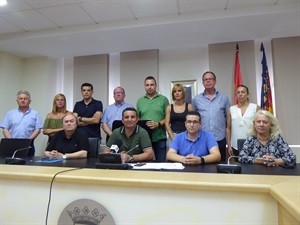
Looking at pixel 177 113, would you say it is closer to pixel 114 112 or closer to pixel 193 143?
pixel 193 143

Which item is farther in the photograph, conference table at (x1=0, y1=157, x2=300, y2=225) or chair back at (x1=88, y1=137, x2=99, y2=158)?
chair back at (x1=88, y1=137, x2=99, y2=158)

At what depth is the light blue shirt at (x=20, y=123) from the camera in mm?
3133

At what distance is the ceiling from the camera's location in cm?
285

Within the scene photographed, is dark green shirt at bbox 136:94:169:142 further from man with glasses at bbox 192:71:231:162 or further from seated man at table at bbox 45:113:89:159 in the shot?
seated man at table at bbox 45:113:89:159

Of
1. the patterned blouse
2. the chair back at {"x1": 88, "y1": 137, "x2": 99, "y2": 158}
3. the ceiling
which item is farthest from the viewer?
the ceiling

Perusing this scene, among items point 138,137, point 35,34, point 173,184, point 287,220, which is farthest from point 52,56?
point 287,220

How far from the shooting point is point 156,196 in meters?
0.82

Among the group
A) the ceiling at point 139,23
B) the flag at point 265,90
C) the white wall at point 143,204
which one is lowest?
the white wall at point 143,204

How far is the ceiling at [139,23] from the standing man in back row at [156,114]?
0.94 meters

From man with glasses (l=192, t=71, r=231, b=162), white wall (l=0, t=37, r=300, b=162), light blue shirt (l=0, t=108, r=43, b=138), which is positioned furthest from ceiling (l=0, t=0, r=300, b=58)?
light blue shirt (l=0, t=108, r=43, b=138)

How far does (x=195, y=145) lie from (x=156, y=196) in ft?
4.15

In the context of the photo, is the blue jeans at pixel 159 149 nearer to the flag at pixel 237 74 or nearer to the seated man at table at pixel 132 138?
the seated man at table at pixel 132 138

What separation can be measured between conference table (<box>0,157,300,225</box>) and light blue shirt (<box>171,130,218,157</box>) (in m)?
1.14

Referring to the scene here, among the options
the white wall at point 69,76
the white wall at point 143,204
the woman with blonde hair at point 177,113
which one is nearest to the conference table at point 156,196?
the white wall at point 143,204
